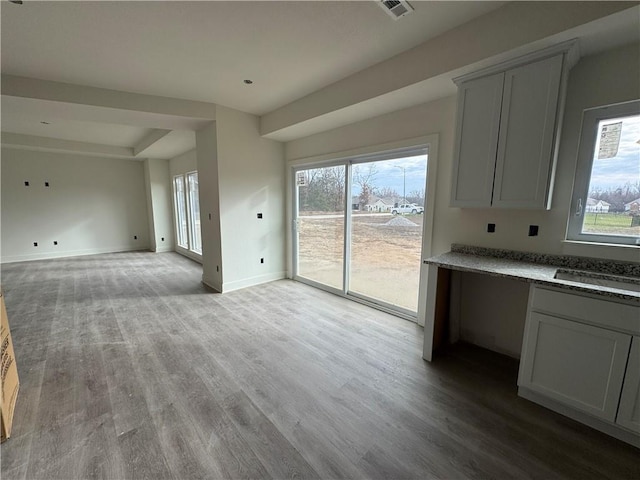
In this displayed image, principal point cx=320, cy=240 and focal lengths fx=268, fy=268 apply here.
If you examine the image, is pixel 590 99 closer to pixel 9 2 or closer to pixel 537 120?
pixel 537 120

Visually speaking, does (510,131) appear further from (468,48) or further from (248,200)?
(248,200)

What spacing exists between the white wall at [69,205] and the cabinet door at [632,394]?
936 centimetres

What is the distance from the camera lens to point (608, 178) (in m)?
1.98

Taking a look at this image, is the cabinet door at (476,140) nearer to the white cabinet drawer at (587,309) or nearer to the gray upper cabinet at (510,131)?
the gray upper cabinet at (510,131)

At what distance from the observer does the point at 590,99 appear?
77.4 inches

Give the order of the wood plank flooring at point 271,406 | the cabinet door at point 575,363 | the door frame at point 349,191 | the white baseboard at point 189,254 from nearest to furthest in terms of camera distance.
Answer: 1. the wood plank flooring at point 271,406
2. the cabinet door at point 575,363
3. the door frame at point 349,191
4. the white baseboard at point 189,254

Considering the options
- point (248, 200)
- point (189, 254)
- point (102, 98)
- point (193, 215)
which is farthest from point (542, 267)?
point (189, 254)

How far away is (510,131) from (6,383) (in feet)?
12.8

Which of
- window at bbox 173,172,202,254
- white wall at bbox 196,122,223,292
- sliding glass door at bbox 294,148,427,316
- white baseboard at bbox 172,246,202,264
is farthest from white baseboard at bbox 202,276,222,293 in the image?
window at bbox 173,172,202,254

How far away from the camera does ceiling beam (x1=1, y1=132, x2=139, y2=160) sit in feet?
18.0

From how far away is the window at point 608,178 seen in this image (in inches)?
74.8

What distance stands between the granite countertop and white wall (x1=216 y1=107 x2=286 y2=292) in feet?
9.77

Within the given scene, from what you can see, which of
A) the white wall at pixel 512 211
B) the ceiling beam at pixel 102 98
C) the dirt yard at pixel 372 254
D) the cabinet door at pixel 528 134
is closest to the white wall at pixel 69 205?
the ceiling beam at pixel 102 98

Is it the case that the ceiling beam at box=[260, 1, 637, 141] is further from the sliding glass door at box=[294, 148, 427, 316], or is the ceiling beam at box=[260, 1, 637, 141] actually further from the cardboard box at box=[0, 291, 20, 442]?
the cardboard box at box=[0, 291, 20, 442]
